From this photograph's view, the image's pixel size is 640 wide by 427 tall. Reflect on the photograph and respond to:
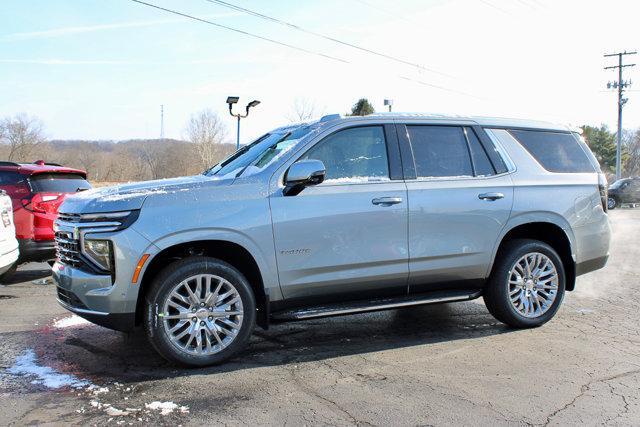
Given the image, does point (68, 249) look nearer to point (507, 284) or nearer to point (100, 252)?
point (100, 252)

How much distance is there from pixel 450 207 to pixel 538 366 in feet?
5.00

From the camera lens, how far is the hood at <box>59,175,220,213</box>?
400 centimetres

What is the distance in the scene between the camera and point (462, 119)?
5.32 meters

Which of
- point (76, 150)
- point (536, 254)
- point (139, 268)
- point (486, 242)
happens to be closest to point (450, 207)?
point (486, 242)

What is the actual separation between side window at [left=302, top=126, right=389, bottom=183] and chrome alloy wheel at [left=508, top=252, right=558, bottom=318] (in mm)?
1747

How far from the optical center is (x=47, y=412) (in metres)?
3.39

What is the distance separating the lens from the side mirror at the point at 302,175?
4.28m

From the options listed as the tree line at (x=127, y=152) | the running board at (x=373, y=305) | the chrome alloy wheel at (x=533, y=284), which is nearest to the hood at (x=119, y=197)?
the running board at (x=373, y=305)

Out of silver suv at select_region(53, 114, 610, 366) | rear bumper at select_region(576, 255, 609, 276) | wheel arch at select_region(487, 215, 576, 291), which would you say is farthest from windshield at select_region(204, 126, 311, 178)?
rear bumper at select_region(576, 255, 609, 276)

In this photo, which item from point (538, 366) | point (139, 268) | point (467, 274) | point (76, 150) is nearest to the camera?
point (139, 268)

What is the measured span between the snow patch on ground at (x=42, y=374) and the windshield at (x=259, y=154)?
1.97m

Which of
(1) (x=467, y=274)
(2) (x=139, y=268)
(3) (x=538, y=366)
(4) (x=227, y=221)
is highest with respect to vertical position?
(4) (x=227, y=221)

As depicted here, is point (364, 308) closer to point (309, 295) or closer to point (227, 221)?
point (309, 295)

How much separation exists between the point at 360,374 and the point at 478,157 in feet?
8.05
